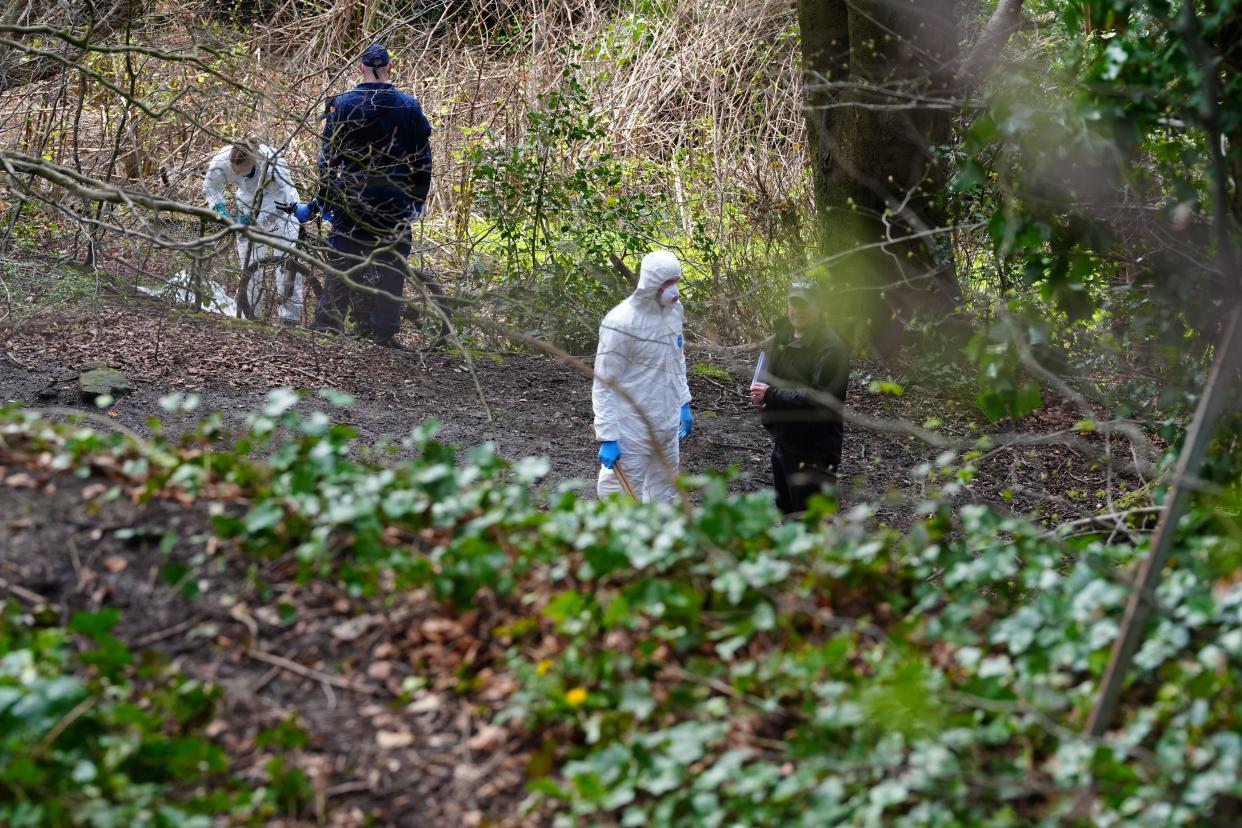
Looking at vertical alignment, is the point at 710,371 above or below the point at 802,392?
below

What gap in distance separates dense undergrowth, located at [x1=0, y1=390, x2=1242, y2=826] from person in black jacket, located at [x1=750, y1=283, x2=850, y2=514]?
249cm

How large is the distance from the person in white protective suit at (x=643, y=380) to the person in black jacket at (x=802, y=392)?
19.3 inches

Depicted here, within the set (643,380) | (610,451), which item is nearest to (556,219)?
(643,380)

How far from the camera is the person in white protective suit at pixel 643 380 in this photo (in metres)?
6.60

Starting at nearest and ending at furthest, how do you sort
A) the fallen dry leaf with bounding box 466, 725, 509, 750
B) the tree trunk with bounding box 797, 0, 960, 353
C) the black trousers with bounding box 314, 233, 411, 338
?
the fallen dry leaf with bounding box 466, 725, 509, 750
the tree trunk with bounding box 797, 0, 960, 353
the black trousers with bounding box 314, 233, 411, 338

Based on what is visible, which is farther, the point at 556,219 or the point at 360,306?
the point at 556,219

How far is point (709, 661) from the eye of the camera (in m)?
3.39

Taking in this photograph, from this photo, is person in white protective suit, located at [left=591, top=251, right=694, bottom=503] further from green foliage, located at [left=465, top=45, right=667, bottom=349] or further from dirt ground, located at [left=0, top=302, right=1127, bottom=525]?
green foliage, located at [left=465, top=45, right=667, bottom=349]

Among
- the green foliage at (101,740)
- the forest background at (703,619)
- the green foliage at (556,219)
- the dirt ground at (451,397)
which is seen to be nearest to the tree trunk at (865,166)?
the dirt ground at (451,397)

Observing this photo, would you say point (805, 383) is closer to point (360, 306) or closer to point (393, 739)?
point (393, 739)

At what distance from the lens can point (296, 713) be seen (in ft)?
10.9

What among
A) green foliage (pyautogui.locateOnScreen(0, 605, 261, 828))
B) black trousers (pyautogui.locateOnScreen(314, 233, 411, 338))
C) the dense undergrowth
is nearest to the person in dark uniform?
black trousers (pyautogui.locateOnScreen(314, 233, 411, 338))

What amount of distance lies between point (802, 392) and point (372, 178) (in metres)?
Answer: 4.45

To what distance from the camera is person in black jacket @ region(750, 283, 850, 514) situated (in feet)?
21.4
